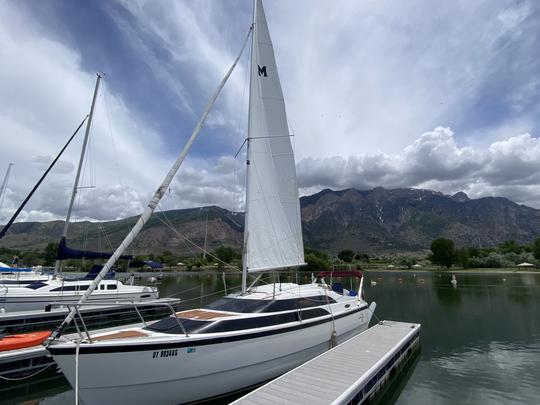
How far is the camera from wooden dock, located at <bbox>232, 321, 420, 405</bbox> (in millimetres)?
8305

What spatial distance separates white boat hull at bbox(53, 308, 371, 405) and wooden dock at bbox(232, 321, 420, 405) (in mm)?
1044

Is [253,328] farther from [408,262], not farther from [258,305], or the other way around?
[408,262]

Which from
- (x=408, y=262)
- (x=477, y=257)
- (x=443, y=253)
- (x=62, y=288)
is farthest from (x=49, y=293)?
(x=477, y=257)

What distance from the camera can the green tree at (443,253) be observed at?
3890 inches

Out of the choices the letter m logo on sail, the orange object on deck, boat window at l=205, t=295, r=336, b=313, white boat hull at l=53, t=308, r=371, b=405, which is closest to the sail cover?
the letter m logo on sail

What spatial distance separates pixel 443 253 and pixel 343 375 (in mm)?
103800

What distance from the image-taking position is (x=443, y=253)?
99.4m

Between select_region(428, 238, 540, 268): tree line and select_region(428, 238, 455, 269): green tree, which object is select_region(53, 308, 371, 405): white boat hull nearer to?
select_region(428, 238, 540, 268): tree line

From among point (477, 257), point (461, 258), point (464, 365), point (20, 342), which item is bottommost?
point (464, 365)

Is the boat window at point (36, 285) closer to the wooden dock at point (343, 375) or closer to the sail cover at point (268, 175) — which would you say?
the sail cover at point (268, 175)

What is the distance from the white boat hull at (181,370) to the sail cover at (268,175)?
3.94 meters

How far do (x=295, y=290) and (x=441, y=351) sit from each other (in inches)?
347

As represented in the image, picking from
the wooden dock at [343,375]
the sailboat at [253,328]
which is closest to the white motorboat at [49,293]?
the sailboat at [253,328]

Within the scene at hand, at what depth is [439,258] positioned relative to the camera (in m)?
100
